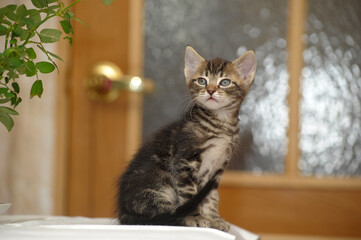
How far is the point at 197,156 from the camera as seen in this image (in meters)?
0.75

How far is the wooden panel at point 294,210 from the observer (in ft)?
4.49

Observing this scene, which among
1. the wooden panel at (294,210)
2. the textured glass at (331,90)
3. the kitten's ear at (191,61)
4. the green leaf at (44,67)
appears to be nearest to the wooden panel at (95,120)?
the wooden panel at (294,210)

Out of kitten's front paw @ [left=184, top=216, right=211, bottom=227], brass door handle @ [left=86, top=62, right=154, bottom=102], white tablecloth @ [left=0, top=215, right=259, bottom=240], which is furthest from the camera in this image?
brass door handle @ [left=86, top=62, right=154, bottom=102]

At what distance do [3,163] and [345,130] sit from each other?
101 cm

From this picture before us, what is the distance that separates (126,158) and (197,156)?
0.66m

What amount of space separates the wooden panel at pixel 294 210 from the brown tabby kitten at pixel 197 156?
2.09 ft

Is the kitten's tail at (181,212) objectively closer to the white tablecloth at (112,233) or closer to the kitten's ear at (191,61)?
the white tablecloth at (112,233)

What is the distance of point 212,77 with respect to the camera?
2.51ft

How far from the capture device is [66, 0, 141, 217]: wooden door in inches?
55.1

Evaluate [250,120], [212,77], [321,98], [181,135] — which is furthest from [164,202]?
[321,98]

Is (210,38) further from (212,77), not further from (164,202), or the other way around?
(164,202)

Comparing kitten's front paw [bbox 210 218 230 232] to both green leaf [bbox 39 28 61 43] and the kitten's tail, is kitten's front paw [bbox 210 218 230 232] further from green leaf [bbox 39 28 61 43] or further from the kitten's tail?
green leaf [bbox 39 28 61 43]

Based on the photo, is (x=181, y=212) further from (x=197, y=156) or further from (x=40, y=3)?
(x=40, y=3)

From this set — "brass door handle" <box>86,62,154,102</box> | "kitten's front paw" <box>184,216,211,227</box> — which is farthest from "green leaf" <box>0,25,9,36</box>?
"brass door handle" <box>86,62,154,102</box>
